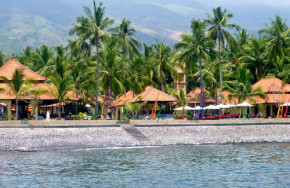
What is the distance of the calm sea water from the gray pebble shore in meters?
2.43

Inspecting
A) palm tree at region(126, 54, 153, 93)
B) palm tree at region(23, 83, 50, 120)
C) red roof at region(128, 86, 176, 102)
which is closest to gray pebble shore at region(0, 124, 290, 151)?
palm tree at region(23, 83, 50, 120)

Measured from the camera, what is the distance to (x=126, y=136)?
5372 centimetres

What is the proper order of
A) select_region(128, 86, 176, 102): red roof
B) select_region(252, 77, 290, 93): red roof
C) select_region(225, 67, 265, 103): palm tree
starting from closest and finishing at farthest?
select_region(128, 86, 176, 102): red roof, select_region(225, 67, 265, 103): palm tree, select_region(252, 77, 290, 93): red roof

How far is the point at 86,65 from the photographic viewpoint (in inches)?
3083

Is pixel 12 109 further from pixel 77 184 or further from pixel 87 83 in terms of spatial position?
pixel 77 184

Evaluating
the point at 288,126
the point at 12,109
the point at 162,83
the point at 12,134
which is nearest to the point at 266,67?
the point at 162,83

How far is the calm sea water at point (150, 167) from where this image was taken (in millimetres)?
32438

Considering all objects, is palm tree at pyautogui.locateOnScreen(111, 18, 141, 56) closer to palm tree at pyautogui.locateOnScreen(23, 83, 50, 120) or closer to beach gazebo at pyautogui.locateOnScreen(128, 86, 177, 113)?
beach gazebo at pyautogui.locateOnScreen(128, 86, 177, 113)

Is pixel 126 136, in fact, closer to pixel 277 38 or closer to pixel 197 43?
pixel 197 43

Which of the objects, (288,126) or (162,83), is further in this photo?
(162,83)

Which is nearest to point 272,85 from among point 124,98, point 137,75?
point 137,75

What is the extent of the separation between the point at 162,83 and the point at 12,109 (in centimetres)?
2561

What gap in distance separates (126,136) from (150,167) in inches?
606

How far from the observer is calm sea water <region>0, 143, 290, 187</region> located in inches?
1277
